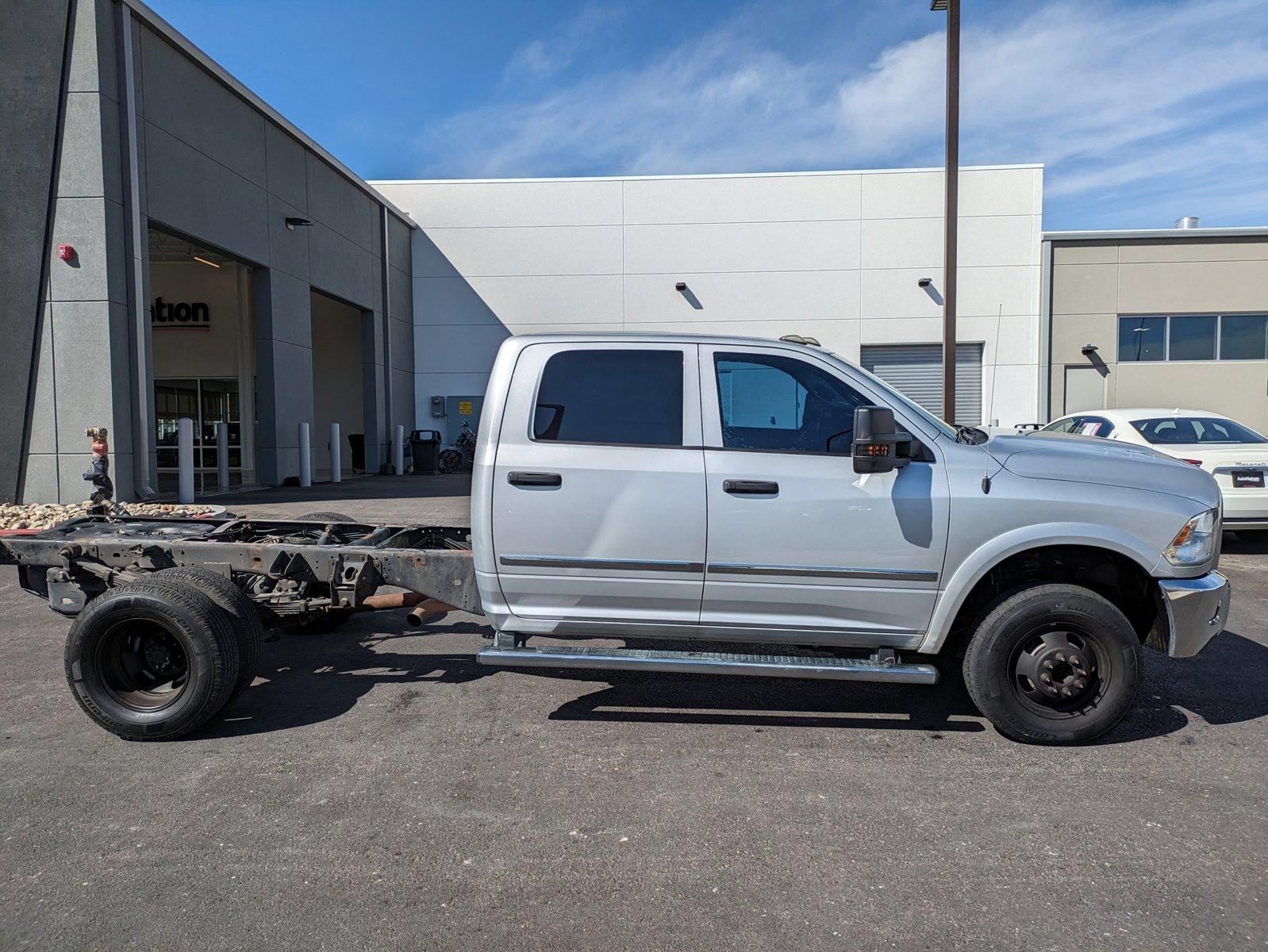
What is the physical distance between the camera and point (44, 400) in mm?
11664

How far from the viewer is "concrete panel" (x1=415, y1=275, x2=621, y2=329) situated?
22.4m

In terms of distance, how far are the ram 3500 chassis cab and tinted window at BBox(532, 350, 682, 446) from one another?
0.03 feet

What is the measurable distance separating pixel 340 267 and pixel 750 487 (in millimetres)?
17546

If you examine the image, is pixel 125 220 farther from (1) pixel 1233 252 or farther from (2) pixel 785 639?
(1) pixel 1233 252

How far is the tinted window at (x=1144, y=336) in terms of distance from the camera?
2064 centimetres

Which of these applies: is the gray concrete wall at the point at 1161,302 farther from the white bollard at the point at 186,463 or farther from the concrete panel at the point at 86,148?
the concrete panel at the point at 86,148

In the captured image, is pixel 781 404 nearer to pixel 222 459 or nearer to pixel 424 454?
pixel 222 459

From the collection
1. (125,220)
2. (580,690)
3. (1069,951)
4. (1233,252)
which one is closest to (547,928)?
(1069,951)

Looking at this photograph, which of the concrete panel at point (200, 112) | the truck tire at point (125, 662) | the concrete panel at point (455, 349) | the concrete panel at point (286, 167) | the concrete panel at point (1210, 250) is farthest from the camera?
the concrete panel at point (455, 349)

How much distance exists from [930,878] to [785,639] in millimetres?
1443

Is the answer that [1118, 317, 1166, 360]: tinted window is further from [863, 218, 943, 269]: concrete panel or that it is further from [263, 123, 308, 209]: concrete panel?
[263, 123, 308, 209]: concrete panel

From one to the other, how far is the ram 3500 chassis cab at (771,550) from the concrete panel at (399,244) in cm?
1907

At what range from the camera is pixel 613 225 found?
2222 centimetres

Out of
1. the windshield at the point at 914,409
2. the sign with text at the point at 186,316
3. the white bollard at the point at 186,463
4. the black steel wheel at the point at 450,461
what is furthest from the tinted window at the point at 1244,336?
the sign with text at the point at 186,316
